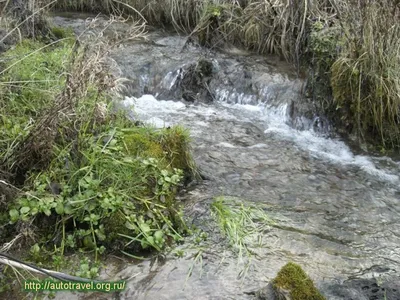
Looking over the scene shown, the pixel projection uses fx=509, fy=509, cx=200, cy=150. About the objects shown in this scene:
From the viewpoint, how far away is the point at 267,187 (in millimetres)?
4668

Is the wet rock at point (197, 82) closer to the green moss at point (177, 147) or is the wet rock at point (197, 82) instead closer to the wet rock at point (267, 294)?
the green moss at point (177, 147)

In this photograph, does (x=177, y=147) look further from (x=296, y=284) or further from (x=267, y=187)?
(x=296, y=284)

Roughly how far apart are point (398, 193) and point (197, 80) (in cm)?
341

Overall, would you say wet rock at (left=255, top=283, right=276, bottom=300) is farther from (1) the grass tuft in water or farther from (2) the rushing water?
(1) the grass tuft in water

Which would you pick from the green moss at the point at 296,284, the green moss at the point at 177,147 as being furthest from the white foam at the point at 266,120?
the green moss at the point at 296,284

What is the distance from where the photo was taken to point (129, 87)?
7.08 m

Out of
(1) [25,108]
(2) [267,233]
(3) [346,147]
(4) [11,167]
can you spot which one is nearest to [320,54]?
(3) [346,147]

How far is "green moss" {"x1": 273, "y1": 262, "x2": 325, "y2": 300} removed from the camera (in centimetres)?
280

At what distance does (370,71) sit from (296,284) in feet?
10.4

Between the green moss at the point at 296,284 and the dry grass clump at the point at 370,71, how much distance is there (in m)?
2.96

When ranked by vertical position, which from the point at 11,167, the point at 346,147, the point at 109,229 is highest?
the point at 11,167

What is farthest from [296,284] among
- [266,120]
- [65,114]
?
[266,120]

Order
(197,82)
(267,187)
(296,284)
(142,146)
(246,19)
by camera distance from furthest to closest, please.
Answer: (246,19), (197,82), (267,187), (142,146), (296,284)

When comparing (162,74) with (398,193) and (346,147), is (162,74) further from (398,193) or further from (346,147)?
(398,193)
